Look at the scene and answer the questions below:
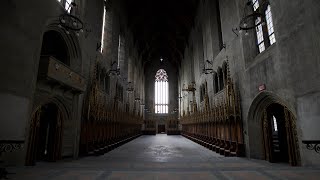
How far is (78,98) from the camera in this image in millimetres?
10000

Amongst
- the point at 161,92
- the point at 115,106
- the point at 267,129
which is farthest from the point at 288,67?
the point at 161,92

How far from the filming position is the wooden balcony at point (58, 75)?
7.09 m

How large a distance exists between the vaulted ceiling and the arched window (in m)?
4.91

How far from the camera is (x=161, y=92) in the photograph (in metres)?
44.2

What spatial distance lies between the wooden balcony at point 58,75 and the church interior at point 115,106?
0.05 m

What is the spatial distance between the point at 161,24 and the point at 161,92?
16.9m

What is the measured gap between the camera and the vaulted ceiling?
1041 inches

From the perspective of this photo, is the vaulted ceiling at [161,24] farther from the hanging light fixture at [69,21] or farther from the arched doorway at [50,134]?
the arched doorway at [50,134]

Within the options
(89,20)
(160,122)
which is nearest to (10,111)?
(89,20)

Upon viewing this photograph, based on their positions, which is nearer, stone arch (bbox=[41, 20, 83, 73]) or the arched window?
stone arch (bbox=[41, 20, 83, 73])

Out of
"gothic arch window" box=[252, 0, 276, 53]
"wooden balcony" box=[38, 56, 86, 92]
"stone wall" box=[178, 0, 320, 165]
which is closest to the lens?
"stone wall" box=[178, 0, 320, 165]

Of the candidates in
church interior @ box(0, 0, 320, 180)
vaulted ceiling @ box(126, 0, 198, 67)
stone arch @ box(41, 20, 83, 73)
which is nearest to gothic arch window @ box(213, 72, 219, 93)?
church interior @ box(0, 0, 320, 180)

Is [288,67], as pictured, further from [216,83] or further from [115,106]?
[115,106]

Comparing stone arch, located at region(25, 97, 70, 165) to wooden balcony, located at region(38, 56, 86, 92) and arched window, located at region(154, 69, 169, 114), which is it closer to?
wooden balcony, located at region(38, 56, 86, 92)
